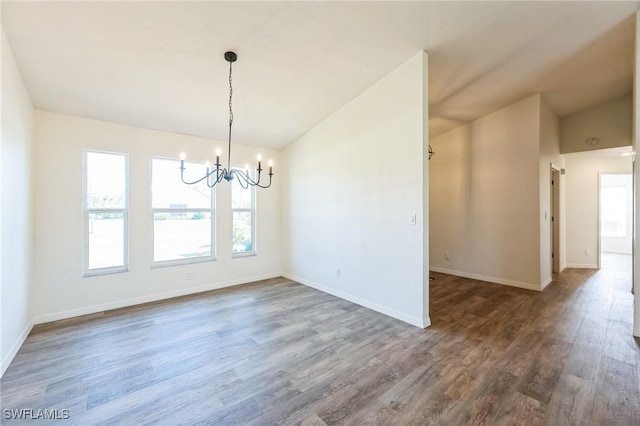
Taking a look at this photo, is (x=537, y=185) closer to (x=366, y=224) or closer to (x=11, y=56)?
(x=366, y=224)

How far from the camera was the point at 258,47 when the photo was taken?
2.65 meters

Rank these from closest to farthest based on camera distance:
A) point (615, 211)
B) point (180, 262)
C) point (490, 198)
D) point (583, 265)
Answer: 1. point (180, 262)
2. point (490, 198)
3. point (583, 265)
4. point (615, 211)

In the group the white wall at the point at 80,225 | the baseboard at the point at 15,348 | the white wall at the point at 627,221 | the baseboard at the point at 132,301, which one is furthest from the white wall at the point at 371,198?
the white wall at the point at 627,221

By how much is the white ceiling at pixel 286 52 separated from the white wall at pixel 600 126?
78 cm

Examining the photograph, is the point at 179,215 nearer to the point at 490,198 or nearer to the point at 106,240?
the point at 106,240

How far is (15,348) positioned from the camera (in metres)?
2.47

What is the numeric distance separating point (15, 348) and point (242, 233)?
2.99 m

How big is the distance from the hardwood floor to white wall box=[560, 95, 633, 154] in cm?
288

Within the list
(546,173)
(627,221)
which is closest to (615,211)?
(627,221)

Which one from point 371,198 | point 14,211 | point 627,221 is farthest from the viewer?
point 627,221

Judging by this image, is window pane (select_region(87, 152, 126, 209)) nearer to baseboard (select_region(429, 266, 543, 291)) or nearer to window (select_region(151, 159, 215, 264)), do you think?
window (select_region(151, 159, 215, 264))

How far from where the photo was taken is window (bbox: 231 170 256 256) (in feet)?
16.0

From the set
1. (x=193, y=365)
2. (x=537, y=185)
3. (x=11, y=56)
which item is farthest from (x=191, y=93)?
(x=537, y=185)

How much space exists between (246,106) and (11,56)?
7.14ft
